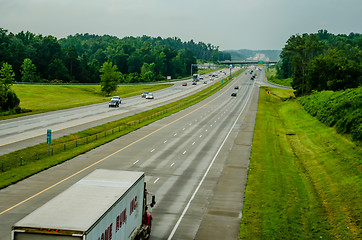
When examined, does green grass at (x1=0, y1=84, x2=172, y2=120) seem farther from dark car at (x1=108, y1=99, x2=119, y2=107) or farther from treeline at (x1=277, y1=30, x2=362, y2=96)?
treeline at (x1=277, y1=30, x2=362, y2=96)

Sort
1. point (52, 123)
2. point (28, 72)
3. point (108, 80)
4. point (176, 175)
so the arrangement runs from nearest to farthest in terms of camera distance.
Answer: point (176, 175) → point (52, 123) → point (108, 80) → point (28, 72)

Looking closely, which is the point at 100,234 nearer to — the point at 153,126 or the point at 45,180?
the point at 45,180

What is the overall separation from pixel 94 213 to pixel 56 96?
322 ft

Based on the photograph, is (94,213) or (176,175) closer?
(94,213)

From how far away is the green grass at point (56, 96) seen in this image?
86.8 m

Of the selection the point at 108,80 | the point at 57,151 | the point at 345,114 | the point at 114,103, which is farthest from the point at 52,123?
the point at 108,80

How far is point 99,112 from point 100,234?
65279 mm

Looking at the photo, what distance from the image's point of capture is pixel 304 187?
3159 centimetres

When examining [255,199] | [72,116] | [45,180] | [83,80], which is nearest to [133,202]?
[255,199]

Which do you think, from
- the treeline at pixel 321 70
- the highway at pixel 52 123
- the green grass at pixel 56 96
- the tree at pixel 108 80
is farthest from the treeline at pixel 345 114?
the tree at pixel 108 80

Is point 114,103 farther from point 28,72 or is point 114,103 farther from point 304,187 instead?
point 28,72

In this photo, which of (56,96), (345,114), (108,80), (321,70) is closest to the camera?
(345,114)

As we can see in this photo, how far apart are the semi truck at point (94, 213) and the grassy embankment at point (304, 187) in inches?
295

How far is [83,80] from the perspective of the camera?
169625mm
